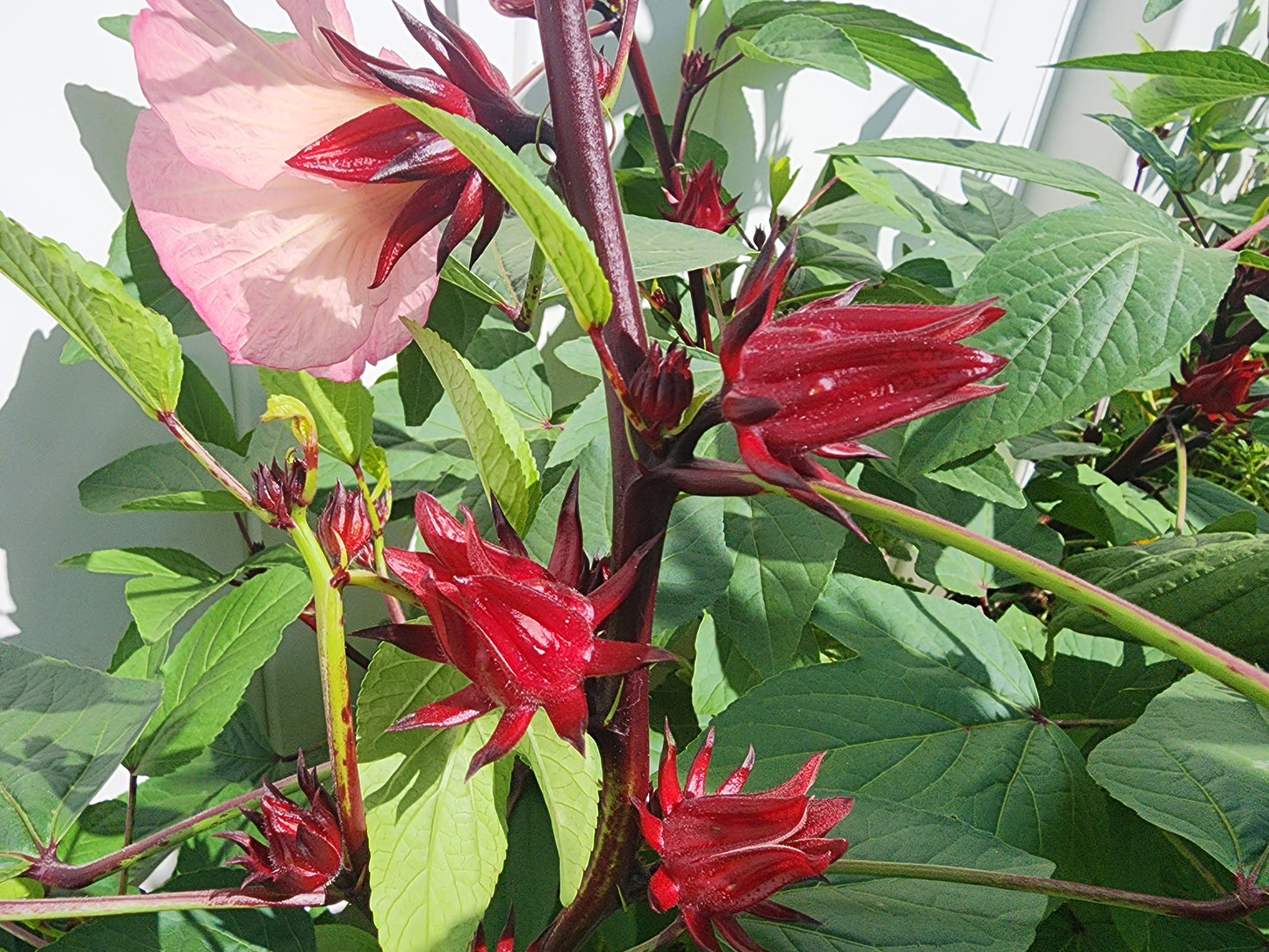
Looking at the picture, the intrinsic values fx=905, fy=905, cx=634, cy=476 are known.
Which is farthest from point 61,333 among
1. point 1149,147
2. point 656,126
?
point 1149,147

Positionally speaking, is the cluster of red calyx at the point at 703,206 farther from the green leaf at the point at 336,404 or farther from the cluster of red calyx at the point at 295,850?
the cluster of red calyx at the point at 295,850

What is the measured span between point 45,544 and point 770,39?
Answer: 1.59ft

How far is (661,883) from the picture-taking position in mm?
229

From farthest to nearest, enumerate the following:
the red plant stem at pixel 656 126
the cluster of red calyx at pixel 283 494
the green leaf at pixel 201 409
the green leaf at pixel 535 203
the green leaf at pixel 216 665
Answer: the red plant stem at pixel 656 126
the green leaf at pixel 201 409
the green leaf at pixel 216 665
the cluster of red calyx at pixel 283 494
the green leaf at pixel 535 203

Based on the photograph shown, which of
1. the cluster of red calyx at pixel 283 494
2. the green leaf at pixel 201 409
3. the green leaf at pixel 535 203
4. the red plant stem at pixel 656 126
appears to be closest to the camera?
the green leaf at pixel 535 203

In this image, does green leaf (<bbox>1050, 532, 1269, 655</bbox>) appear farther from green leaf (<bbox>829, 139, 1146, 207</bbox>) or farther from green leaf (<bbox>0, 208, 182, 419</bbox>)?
green leaf (<bbox>0, 208, 182, 419</bbox>)

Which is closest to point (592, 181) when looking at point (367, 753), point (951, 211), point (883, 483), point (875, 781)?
point (367, 753)

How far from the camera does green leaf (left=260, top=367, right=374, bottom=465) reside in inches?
13.7

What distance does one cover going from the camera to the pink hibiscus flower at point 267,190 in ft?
0.70

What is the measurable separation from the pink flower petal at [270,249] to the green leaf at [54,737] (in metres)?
0.14

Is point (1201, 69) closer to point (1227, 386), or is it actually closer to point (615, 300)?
point (1227, 386)

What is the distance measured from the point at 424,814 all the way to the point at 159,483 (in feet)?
0.82

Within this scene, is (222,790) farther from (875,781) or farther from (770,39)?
(770,39)

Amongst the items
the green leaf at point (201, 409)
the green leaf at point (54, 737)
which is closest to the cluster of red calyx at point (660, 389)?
the green leaf at point (54, 737)
